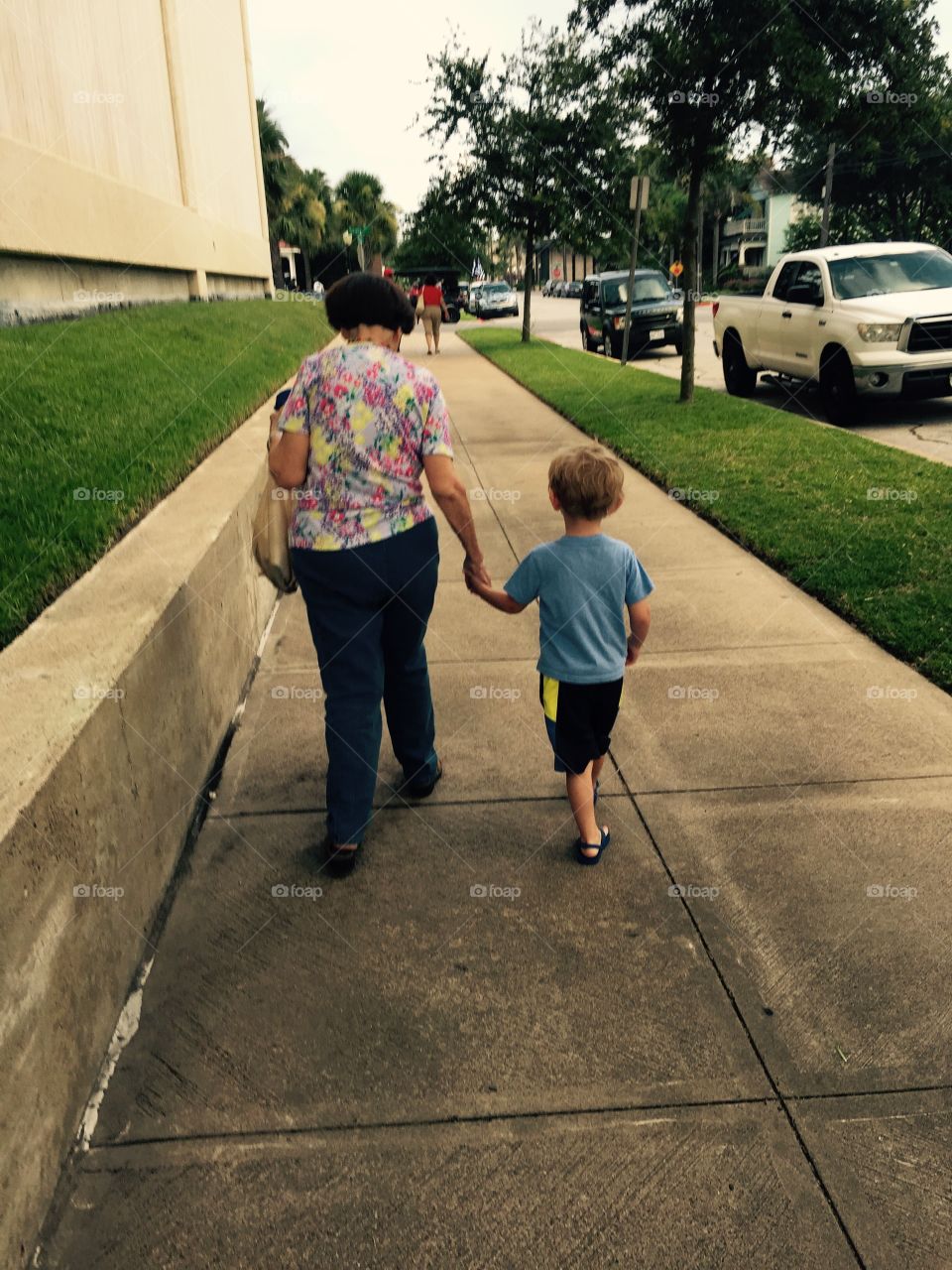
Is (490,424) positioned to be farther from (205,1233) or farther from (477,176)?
(477,176)

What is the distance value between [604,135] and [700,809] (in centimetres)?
2093

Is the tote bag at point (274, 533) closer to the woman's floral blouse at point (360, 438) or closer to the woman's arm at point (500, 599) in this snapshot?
the woman's floral blouse at point (360, 438)

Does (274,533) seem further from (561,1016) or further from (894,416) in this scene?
(894,416)

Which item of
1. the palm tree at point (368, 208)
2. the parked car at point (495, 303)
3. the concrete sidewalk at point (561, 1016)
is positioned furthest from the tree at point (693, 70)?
the palm tree at point (368, 208)

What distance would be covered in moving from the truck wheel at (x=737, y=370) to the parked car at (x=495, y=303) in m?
34.5

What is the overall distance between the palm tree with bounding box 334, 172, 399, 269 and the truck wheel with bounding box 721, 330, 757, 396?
7354 centimetres

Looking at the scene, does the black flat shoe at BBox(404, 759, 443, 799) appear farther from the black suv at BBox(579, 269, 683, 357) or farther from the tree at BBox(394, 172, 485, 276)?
the tree at BBox(394, 172, 485, 276)

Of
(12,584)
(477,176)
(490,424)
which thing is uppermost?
(477,176)

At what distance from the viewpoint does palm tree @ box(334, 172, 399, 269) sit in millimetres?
85881

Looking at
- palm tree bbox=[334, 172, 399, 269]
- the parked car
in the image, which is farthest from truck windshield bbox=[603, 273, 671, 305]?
palm tree bbox=[334, 172, 399, 269]

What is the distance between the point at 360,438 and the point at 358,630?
627 mm

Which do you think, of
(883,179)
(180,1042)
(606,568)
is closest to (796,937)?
(606,568)

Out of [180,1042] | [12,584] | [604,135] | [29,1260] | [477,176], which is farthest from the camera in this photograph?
[477,176]

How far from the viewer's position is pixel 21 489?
4.37 m
